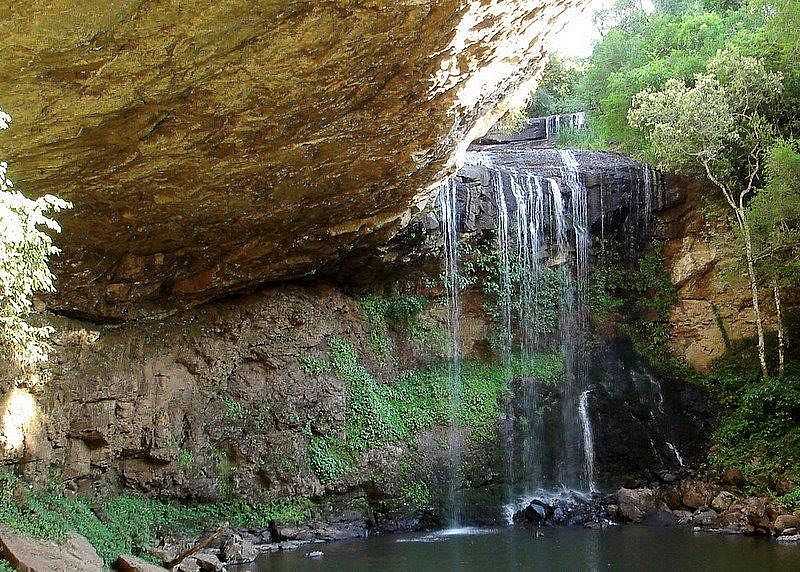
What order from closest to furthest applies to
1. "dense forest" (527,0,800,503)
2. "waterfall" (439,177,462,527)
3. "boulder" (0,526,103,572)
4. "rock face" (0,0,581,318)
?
"rock face" (0,0,581,318)
"boulder" (0,526,103,572)
"dense forest" (527,0,800,503)
"waterfall" (439,177,462,527)

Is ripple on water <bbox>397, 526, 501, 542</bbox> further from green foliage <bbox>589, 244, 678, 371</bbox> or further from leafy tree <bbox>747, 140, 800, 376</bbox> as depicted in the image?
leafy tree <bbox>747, 140, 800, 376</bbox>

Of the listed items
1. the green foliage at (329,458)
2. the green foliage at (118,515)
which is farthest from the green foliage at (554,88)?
the green foliage at (118,515)

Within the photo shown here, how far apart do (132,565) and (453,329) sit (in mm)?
8602

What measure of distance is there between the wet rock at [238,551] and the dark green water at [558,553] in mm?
255

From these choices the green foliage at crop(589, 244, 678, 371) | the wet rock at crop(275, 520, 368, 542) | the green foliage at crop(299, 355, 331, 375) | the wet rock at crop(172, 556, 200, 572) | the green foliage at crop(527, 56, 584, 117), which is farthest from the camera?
the green foliage at crop(527, 56, 584, 117)

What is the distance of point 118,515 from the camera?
11516 mm

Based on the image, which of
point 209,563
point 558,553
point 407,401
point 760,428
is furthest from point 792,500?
point 209,563

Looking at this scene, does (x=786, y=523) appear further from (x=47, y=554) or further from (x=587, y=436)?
(x=47, y=554)

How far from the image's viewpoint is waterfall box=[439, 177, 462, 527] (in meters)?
14.1

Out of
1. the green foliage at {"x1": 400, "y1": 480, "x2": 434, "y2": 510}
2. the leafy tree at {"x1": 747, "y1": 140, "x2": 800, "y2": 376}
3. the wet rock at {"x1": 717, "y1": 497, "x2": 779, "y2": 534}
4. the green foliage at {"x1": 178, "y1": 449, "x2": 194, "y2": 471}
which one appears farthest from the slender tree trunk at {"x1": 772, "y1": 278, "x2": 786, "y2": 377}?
the green foliage at {"x1": 178, "y1": 449, "x2": 194, "y2": 471}

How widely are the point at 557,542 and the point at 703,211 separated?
25.8 feet

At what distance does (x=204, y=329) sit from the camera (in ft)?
46.1

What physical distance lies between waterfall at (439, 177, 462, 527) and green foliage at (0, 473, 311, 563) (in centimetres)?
273

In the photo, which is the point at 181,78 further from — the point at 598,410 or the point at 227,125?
the point at 598,410
